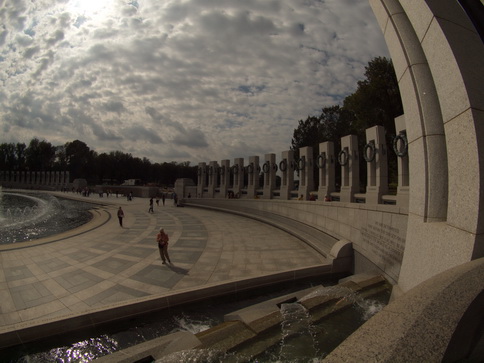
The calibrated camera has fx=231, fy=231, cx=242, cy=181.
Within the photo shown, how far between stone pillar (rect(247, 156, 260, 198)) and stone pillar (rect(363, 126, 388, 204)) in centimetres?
1164

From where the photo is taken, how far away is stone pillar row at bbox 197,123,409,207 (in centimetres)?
925

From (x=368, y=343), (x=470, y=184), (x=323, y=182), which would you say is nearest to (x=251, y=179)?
(x=323, y=182)

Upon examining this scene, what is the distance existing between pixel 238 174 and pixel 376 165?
15.3 m

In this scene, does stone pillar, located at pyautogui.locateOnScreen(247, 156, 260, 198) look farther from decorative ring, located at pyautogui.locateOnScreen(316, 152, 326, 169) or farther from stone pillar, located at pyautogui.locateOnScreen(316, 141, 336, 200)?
decorative ring, located at pyautogui.locateOnScreen(316, 152, 326, 169)

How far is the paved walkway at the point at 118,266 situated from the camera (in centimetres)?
648

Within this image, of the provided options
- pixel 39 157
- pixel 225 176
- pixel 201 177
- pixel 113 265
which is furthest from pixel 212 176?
pixel 39 157

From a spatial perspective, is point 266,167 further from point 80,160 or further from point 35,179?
point 35,179

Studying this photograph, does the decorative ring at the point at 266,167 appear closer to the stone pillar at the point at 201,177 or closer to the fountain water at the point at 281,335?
the stone pillar at the point at 201,177

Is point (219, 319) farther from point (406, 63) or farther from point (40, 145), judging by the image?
point (40, 145)

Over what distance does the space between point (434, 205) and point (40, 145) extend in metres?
130

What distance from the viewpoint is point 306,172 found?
52.1ft

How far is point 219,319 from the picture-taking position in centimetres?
564

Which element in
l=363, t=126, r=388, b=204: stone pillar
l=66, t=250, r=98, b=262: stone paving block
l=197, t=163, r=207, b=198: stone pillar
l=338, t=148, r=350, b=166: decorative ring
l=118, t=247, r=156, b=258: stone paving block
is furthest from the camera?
l=197, t=163, r=207, b=198: stone pillar

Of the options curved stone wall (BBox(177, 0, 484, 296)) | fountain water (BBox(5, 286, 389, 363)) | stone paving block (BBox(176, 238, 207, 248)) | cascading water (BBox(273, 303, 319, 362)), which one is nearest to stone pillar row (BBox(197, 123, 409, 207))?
curved stone wall (BBox(177, 0, 484, 296))
